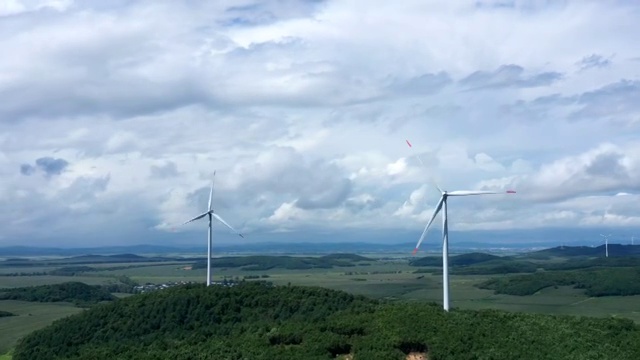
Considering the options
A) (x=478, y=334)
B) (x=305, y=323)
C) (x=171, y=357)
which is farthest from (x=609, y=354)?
(x=171, y=357)

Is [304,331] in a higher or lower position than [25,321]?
higher

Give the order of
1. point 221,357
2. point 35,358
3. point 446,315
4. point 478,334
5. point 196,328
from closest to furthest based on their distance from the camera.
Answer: point 221,357
point 478,334
point 446,315
point 196,328
point 35,358

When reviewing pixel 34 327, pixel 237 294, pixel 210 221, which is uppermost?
pixel 210 221

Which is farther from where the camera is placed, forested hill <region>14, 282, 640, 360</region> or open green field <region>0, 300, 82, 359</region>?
open green field <region>0, 300, 82, 359</region>

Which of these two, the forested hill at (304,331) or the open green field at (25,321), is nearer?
the forested hill at (304,331)

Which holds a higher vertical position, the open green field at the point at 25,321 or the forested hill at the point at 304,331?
the forested hill at the point at 304,331

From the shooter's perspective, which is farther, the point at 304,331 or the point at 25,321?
the point at 25,321

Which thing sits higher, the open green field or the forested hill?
the forested hill

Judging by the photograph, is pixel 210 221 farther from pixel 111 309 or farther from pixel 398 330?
pixel 398 330
